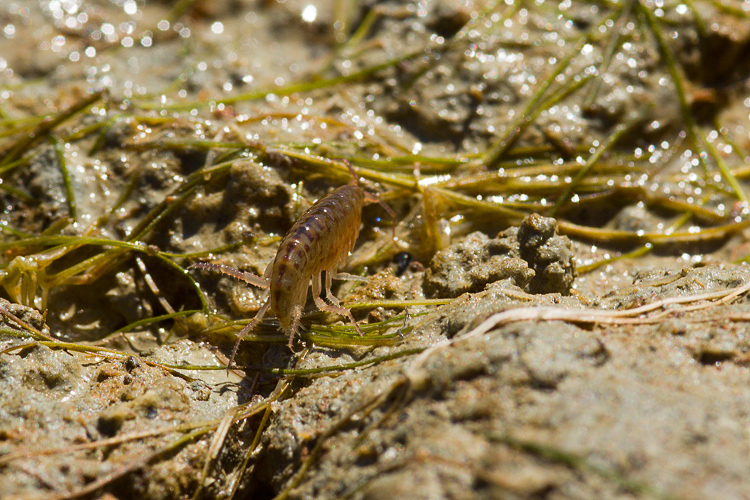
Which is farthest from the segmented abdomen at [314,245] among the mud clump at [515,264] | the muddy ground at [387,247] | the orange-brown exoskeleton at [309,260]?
the mud clump at [515,264]

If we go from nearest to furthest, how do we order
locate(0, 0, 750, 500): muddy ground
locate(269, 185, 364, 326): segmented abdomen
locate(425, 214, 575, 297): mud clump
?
locate(0, 0, 750, 500): muddy ground → locate(269, 185, 364, 326): segmented abdomen → locate(425, 214, 575, 297): mud clump

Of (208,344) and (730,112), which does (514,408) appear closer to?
(208,344)

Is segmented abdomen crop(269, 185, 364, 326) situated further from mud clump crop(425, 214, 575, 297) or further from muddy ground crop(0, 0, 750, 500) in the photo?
mud clump crop(425, 214, 575, 297)

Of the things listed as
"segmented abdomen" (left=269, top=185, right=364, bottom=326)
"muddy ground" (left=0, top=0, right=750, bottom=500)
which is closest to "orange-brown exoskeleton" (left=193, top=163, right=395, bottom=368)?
"segmented abdomen" (left=269, top=185, right=364, bottom=326)

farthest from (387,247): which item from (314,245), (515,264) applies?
(515,264)

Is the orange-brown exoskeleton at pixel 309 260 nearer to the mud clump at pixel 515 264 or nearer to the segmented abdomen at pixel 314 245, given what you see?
the segmented abdomen at pixel 314 245
